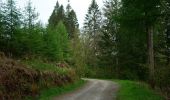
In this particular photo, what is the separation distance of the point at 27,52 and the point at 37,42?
A: 2.24m

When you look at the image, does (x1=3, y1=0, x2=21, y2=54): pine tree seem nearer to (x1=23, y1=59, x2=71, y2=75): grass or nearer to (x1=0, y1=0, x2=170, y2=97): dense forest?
(x1=0, y1=0, x2=170, y2=97): dense forest

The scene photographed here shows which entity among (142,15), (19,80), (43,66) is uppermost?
(142,15)

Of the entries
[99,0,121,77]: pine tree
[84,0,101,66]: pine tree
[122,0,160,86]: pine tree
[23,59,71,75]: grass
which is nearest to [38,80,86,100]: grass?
[23,59,71,75]: grass

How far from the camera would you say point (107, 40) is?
50.2 metres

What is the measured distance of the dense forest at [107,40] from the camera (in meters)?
19.9

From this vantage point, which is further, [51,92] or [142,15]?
[51,92]

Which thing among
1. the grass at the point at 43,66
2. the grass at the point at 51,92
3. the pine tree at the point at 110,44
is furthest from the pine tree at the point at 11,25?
the pine tree at the point at 110,44

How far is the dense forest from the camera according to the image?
19.9 m

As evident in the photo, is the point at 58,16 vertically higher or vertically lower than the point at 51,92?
higher

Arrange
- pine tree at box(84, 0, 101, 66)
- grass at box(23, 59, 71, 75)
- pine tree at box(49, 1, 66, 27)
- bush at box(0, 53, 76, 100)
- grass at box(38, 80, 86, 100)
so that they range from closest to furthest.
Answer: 1. bush at box(0, 53, 76, 100)
2. grass at box(38, 80, 86, 100)
3. grass at box(23, 59, 71, 75)
4. pine tree at box(84, 0, 101, 66)
5. pine tree at box(49, 1, 66, 27)

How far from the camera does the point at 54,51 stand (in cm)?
3597

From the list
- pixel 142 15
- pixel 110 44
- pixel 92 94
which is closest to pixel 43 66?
pixel 92 94

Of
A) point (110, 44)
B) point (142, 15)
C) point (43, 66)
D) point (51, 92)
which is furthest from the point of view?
point (110, 44)

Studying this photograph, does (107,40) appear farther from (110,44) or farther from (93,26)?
(93,26)
